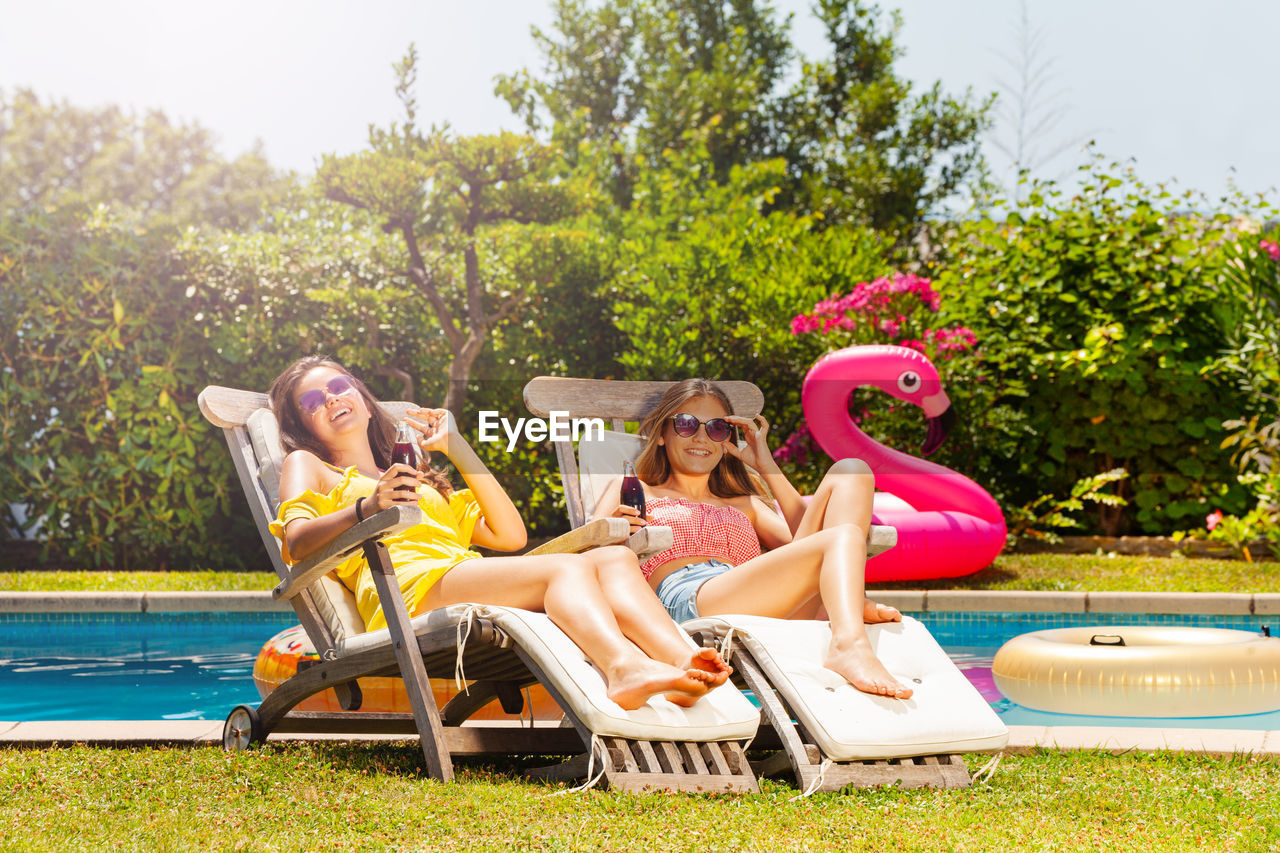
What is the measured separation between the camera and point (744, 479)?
158 inches

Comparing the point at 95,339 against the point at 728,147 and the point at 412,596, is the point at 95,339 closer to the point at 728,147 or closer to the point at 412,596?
the point at 412,596

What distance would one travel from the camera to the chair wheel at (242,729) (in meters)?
3.16

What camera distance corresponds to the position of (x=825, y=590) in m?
3.04

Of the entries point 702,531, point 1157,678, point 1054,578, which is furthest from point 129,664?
point 1054,578

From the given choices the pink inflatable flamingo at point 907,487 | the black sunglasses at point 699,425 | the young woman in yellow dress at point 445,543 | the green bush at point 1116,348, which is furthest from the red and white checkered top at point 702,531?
the green bush at point 1116,348

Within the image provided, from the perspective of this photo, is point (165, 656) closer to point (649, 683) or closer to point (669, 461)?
point (669, 461)

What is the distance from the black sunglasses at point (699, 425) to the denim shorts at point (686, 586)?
0.45m

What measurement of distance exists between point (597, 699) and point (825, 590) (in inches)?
29.8

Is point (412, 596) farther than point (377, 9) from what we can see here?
No

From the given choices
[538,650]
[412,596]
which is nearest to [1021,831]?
[538,650]

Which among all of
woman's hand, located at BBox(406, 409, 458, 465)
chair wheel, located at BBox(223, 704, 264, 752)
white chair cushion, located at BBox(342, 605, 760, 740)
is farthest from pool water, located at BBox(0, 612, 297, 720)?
white chair cushion, located at BBox(342, 605, 760, 740)

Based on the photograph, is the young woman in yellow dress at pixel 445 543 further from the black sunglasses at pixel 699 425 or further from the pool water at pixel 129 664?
the pool water at pixel 129 664

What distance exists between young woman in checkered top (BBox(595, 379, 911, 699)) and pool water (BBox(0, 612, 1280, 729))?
1.25 meters

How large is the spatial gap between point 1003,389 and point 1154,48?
1090 centimetres
